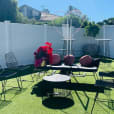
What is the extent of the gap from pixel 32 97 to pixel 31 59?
15.7ft

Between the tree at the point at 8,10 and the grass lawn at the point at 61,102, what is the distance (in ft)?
48.2

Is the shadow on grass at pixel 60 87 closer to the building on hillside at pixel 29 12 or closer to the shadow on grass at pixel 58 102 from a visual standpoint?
the shadow on grass at pixel 58 102

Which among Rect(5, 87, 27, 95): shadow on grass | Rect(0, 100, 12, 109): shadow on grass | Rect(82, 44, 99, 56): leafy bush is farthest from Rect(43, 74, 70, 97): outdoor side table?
Rect(82, 44, 99, 56): leafy bush

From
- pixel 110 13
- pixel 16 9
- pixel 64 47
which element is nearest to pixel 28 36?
pixel 64 47

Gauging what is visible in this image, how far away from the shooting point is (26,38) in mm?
7949

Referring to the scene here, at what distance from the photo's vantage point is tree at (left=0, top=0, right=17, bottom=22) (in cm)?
1734

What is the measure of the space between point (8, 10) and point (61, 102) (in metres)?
16.6

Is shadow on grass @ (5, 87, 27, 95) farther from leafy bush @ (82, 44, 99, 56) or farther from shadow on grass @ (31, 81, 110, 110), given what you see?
leafy bush @ (82, 44, 99, 56)

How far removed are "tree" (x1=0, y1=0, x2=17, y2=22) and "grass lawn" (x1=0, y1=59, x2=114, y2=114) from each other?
48.2ft

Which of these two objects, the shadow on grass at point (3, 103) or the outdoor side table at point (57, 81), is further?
the outdoor side table at point (57, 81)

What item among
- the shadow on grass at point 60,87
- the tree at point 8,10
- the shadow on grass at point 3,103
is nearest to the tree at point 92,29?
the shadow on grass at point 60,87

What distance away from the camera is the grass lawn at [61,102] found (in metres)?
3.03

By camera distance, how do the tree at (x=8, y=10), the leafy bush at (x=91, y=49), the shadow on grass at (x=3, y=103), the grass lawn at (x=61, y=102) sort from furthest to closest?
the tree at (x=8, y=10) < the leafy bush at (x=91, y=49) < the shadow on grass at (x=3, y=103) < the grass lawn at (x=61, y=102)

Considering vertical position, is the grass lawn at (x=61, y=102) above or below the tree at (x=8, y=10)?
below
